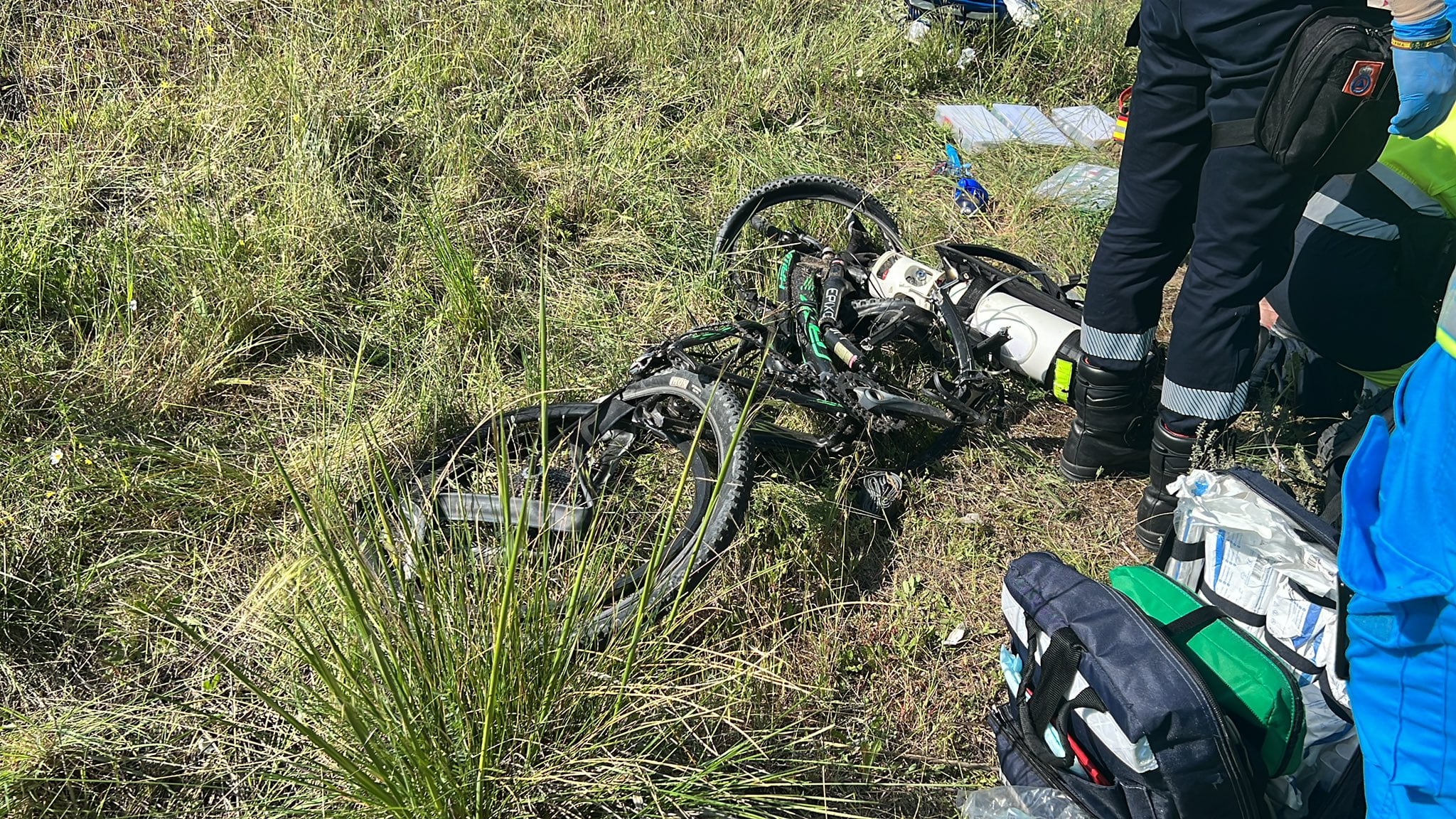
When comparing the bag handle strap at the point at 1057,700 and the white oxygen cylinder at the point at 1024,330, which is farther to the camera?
the white oxygen cylinder at the point at 1024,330

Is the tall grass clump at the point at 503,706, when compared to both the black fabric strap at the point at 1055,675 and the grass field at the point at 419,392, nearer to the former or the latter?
the grass field at the point at 419,392

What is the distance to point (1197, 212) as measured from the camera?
2.81 meters

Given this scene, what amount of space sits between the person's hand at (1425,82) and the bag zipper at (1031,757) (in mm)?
1709

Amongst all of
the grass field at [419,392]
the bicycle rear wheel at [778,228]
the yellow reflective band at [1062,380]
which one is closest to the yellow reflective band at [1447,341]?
the grass field at [419,392]

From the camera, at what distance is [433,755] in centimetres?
184

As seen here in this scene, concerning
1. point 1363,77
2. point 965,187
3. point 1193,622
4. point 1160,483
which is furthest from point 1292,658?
point 965,187

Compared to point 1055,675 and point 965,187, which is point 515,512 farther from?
point 965,187

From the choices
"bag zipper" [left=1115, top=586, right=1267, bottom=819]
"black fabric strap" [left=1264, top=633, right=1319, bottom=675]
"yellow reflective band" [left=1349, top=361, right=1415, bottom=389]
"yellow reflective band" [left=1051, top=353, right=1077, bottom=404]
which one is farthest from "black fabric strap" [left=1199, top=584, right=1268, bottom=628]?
"yellow reflective band" [left=1349, top=361, right=1415, bottom=389]

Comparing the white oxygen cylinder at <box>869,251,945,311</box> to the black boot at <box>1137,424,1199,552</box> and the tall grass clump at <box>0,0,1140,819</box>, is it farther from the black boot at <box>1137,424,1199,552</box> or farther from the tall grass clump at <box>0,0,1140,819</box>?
the black boot at <box>1137,424,1199,552</box>

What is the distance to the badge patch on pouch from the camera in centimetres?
238

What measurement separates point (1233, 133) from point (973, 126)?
2797 millimetres

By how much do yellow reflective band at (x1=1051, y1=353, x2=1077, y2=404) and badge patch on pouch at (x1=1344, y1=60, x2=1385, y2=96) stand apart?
1210mm

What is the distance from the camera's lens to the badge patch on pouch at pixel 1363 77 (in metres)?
2.38

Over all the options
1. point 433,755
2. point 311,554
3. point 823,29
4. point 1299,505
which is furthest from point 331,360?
point 823,29
